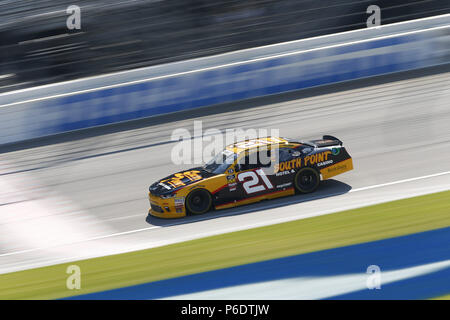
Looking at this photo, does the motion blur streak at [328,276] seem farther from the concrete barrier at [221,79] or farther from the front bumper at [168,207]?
the concrete barrier at [221,79]

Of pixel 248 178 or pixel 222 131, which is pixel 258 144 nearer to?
pixel 248 178

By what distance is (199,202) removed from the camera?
927 cm

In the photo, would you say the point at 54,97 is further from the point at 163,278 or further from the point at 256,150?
the point at 163,278

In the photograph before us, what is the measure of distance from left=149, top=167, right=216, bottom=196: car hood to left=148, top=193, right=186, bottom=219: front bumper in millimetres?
119

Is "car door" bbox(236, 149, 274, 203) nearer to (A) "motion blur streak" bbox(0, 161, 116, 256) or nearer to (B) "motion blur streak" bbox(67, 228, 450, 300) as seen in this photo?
(A) "motion blur streak" bbox(0, 161, 116, 256)

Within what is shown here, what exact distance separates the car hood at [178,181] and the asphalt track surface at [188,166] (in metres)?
0.51

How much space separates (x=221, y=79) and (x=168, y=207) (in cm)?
623

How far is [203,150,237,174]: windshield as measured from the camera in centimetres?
941

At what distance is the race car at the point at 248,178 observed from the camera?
920cm

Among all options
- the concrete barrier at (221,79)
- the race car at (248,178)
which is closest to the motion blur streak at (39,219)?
the race car at (248,178)

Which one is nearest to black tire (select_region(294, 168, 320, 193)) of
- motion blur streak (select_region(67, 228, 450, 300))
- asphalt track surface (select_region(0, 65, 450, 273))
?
asphalt track surface (select_region(0, 65, 450, 273))

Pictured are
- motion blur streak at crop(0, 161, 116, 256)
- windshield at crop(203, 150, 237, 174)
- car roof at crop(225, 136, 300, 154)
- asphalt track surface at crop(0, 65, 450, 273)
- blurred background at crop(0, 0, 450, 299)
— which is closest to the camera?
blurred background at crop(0, 0, 450, 299)

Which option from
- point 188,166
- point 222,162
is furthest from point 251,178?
point 188,166
